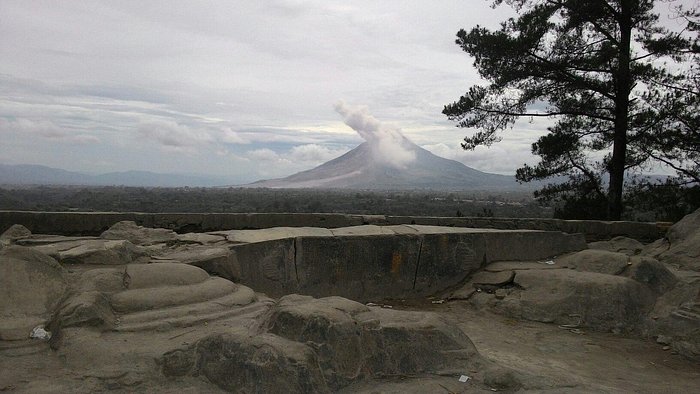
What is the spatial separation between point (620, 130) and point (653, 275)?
21.5 ft

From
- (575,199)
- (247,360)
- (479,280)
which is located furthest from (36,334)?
(575,199)

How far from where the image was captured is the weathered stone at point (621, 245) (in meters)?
7.19

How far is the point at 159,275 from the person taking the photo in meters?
3.97

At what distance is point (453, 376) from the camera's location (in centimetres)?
333

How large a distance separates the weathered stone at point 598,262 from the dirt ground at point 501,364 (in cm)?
114

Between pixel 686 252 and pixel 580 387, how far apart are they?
4.04 m

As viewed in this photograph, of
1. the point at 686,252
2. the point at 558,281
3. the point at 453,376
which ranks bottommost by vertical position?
the point at 453,376

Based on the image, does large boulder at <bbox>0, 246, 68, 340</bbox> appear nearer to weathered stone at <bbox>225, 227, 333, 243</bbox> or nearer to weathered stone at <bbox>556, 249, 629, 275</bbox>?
weathered stone at <bbox>225, 227, 333, 243</bbox>

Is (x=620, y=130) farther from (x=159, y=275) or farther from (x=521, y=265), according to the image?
(x=159, y=275)

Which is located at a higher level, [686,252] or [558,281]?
[686,252]

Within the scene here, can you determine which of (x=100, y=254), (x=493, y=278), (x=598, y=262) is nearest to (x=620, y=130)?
(x=598, y=262)

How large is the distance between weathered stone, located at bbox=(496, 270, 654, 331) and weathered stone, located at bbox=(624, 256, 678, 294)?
114 millimetres

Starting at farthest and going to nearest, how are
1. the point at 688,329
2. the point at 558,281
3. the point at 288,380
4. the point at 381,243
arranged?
1. the point at 381,243
2. the point at 558,281
3. the point at 688,329
4. the point at 288,380

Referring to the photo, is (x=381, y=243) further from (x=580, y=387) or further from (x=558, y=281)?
(x=580, y=387)
